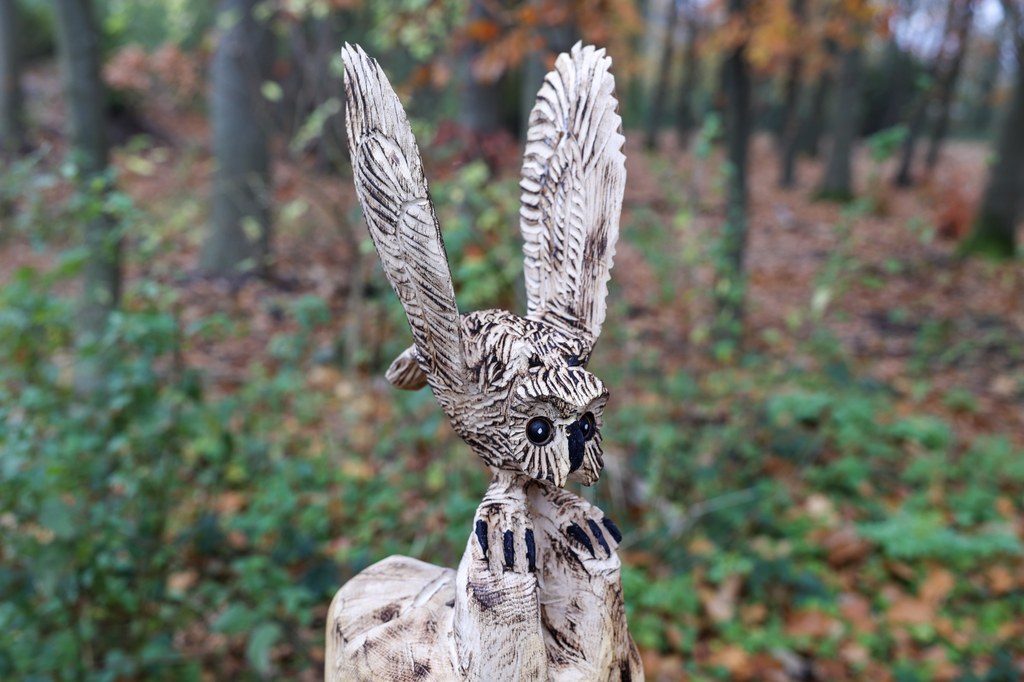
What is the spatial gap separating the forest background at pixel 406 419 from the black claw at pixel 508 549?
1411 mm

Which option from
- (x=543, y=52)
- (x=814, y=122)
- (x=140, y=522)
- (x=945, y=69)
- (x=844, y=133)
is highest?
(x=814, y=122)

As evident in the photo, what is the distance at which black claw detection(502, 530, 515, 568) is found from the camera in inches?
46.6

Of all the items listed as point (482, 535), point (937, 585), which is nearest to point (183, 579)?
point (482, 535)

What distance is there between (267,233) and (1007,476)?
17.1 ft

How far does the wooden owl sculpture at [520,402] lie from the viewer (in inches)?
43.2

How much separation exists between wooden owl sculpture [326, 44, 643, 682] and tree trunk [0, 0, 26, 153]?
10005 millimetres

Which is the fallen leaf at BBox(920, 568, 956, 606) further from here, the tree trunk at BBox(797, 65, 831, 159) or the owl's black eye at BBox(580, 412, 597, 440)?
the tree trunk at BBox(797, 65, 831, 159)

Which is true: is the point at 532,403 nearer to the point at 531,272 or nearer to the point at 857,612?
the point at 531,272

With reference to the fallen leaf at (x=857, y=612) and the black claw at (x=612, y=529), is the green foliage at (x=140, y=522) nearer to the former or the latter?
the black claw at (x=612, y=529)

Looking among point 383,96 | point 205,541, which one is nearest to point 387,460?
point 205,541

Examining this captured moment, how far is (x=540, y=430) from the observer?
1.17m

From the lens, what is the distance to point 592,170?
1338mm

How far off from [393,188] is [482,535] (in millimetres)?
539

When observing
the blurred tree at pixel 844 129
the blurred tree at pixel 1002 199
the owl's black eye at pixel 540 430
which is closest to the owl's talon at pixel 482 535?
the owl's black eye at pixel 540 430
